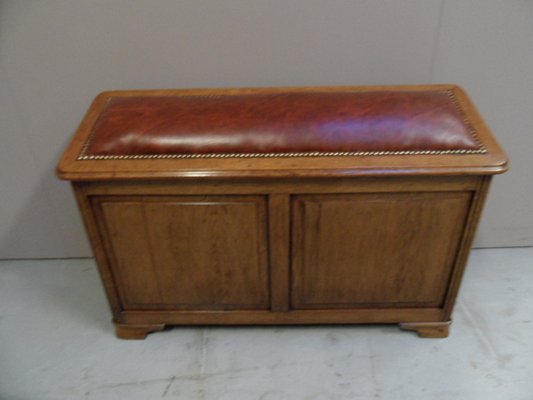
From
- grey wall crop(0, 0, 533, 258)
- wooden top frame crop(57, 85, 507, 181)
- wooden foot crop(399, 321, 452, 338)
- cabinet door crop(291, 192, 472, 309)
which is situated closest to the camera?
wooden top frame crop(57, 85, 507, 181)

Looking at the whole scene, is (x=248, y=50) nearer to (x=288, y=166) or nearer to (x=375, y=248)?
(x=288, y=166)

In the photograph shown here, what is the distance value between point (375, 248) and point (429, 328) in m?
0.46

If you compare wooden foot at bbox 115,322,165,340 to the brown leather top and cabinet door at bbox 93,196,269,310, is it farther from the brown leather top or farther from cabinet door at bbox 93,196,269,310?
the brown leather top

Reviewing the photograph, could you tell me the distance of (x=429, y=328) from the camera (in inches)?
68.4

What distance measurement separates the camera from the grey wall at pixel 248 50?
157cm

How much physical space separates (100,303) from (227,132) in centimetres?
103

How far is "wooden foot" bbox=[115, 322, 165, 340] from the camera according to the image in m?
1.76

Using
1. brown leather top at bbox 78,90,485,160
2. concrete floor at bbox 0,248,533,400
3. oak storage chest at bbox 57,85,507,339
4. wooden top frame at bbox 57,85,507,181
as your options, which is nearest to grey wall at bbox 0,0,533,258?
oak storage chest at bbox 57,85,507,339

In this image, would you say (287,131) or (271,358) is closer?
(287,131)

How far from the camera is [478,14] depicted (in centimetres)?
158

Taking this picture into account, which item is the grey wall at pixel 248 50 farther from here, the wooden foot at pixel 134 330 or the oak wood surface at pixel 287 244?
the wooden foot at pixel 134 330

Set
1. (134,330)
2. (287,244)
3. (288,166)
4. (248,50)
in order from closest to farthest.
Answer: (288,166)
(287,244)
(248,50)
(134,330)

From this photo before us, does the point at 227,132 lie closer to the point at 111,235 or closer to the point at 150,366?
the point at 111,235

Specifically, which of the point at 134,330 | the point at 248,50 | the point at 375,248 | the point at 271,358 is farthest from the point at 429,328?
the point at 248,50
